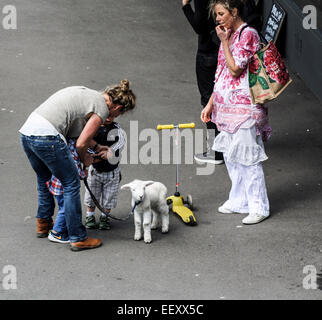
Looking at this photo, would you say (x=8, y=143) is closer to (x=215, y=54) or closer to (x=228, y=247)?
(x=215, y=54)

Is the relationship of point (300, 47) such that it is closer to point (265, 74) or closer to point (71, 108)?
point (265, 74)

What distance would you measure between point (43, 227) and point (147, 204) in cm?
107

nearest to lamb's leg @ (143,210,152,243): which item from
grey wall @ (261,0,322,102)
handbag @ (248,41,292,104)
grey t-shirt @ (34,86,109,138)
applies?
grey t-shirt @ (34,86,109,138)

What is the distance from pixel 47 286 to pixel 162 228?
5.20 feet

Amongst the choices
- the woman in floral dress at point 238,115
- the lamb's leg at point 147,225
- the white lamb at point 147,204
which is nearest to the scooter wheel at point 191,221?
the white lamb at point 147,204

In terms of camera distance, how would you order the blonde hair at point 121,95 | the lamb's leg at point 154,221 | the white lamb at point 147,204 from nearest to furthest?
the blonde hair at point 121,95, the white lamb at point 147,204, the lamb's leg at point 154,221

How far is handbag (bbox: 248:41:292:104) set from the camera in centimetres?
786

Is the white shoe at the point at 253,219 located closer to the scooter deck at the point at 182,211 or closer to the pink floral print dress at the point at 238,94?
the scooter deck at the point at 182,211

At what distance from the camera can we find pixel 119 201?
889 centimetres

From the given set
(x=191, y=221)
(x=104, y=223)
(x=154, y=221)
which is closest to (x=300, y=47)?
(x=191, y=221)

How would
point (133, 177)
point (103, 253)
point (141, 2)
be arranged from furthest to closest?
1. point (141, 2)
2. point (133, 177)
3. point (103, 253)

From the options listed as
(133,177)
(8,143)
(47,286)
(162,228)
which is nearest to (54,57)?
(8,143)

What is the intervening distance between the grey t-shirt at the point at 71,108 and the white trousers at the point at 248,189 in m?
1.77

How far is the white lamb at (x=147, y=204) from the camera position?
7.67 metres
